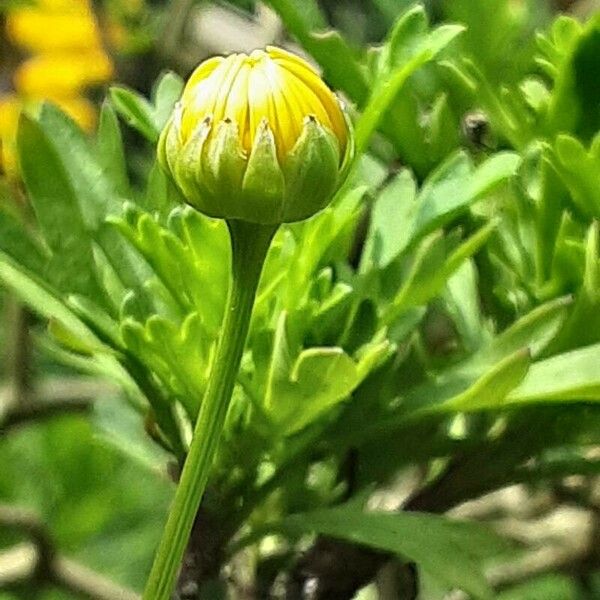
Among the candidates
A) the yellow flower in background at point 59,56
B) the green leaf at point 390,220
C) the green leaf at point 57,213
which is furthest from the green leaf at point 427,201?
the yellow flower in background at point 59,56

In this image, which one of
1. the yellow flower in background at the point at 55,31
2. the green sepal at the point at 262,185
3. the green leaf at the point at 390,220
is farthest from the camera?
the yellow flower in background at the point at 55,31

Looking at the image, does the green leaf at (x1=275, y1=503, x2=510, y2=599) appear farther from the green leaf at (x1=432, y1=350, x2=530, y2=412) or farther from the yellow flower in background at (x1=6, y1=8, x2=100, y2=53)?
the yellow flower in background at (x1=6, y1=8, x2=100, y2=53)

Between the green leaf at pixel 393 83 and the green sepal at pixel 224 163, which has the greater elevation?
the green sepal at pixel 224 163

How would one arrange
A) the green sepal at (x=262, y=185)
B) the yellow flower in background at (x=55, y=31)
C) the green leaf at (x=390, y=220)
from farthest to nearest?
the yellow flower in background at (x=55, y=31) → the green leaf at (x=390, y=220) → the green sepal at (x=262, y=185)

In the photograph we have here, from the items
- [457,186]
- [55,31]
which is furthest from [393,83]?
[55,31]

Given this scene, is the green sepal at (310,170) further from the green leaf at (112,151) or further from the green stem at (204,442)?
the green leaf at (112,151)

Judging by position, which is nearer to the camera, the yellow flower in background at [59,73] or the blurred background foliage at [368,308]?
the blurred background foliage at [368,308]

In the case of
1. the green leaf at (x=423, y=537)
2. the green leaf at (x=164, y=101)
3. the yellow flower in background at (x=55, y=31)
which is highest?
the green leaf at (x=164, y=101)
